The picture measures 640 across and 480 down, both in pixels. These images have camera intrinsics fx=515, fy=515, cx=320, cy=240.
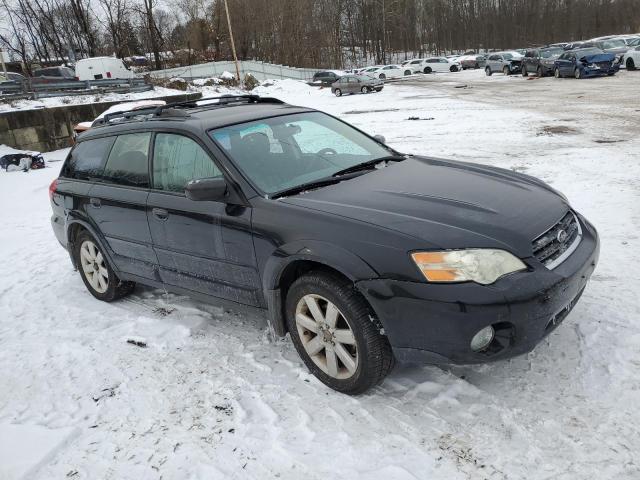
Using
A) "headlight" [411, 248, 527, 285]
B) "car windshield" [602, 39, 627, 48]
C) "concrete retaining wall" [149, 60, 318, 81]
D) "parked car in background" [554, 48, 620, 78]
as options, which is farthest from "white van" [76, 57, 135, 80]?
"headlight" [411, 248, 527, 285]

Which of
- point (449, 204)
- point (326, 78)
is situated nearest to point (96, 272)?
point (449, 204)

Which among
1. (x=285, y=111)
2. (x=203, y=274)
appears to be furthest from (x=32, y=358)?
(x=285, y=111)

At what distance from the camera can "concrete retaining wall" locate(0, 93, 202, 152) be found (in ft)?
54.3

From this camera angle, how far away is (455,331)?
2529 millimetres

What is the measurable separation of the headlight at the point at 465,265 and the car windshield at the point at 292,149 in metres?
1.15

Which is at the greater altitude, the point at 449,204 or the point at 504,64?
the point at 504,64

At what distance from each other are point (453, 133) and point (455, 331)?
34.7ft

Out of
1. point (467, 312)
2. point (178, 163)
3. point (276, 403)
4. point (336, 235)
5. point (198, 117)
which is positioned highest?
point (198, 117)

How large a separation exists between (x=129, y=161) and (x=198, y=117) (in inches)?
30.8

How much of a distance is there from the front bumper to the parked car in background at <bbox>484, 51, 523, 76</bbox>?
116 ft

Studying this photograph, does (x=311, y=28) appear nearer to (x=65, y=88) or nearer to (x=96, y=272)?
(x=65, y=88)

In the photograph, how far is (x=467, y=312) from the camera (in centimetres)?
248

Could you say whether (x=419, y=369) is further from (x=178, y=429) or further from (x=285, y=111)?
(x=285, y=111)

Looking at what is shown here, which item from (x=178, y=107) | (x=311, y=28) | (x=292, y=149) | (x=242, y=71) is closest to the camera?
→ (x=292, y=149)
